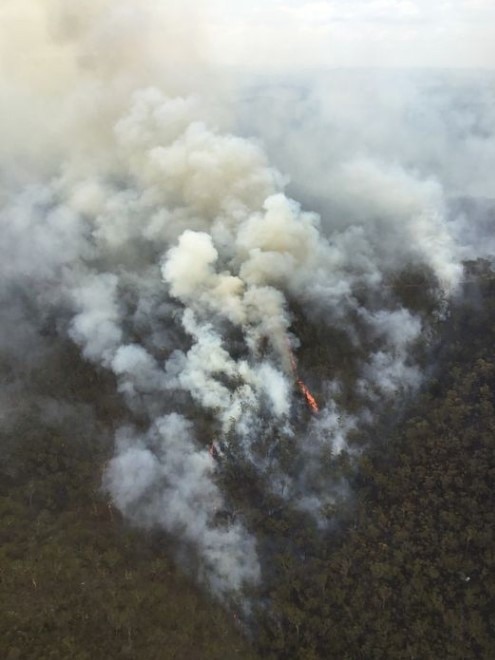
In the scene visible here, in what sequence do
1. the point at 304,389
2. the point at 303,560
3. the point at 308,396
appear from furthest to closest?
the point at 304,389, the point at 308,396, the point at 303,560

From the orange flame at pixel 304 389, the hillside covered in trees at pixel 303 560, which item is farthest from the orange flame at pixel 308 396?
the hillside covered in trees at pixel 303 560

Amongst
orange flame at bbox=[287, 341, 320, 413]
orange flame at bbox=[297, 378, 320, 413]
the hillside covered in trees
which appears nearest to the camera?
the hillside covered in trees

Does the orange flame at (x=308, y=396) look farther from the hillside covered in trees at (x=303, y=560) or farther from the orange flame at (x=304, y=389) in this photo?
the hillside covered in trees at (x=303, y=560)

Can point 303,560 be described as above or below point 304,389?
below

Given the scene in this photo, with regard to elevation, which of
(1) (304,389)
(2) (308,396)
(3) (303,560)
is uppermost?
(1) (304,389)

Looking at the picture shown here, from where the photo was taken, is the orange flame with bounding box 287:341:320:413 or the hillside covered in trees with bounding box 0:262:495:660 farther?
the orange flame with bounding box 287:341:320:413

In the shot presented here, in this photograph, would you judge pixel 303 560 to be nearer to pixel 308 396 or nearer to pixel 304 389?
pixel 308 396

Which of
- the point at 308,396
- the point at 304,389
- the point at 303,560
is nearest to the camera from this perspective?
the point at 303,560

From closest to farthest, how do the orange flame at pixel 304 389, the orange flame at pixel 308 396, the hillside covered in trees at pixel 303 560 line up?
the hillside covered in trees at pixel 303 560, the orange flame at pixel 308 396, the orange flame at pixel 304 389

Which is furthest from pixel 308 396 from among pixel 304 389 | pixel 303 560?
pixel 303 560

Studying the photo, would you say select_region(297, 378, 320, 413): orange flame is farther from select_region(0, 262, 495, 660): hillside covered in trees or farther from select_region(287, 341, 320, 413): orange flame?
select_region(0, 262, 495, 660): hillside covered in trees

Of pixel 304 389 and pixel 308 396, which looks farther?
pixel 304 389

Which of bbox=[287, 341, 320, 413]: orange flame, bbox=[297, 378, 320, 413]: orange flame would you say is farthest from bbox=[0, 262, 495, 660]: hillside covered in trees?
bbox=[287, 341, 320, 413]: orange flame
